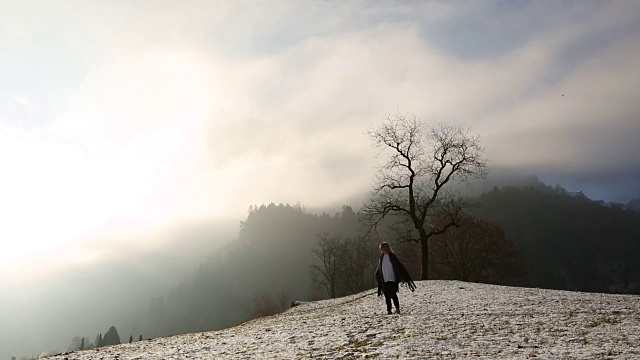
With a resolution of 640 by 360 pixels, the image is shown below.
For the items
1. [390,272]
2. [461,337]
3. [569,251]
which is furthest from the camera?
[569,251]

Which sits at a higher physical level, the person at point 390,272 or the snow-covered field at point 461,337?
the person at point 390,272

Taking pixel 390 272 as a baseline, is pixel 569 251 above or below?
below

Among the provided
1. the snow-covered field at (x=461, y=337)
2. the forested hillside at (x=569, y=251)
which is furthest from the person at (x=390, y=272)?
the forested hillside at (x=569, y=251)

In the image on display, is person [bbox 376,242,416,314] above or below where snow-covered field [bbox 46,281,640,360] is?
above

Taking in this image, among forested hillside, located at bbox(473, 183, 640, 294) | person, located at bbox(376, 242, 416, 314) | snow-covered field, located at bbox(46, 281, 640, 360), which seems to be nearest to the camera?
snow-covered field, located at bbox(46, 281, 640, 360)

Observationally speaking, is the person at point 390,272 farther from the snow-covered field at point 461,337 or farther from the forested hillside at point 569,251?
the forested hillside at point 569,251

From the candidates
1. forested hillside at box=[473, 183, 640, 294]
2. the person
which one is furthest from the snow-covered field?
forested hillside at box=[473, 183, 640, 294]

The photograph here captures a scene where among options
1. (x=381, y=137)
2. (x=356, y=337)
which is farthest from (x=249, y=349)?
(x=381, y=137)

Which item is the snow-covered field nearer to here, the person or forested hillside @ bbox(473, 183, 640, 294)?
the person

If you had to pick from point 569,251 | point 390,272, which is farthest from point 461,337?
point 569,251

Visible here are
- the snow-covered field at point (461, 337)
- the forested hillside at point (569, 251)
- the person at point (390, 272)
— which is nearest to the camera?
the snow-covered field at point (461, 337)

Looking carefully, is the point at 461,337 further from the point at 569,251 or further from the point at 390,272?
the point at 569,251

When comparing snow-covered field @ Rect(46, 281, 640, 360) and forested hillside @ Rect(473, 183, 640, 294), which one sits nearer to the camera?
snow-covered field @ Rect(46, 281, 640, 360)

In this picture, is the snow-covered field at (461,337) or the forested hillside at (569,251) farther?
the forested hillside at (569,251)
